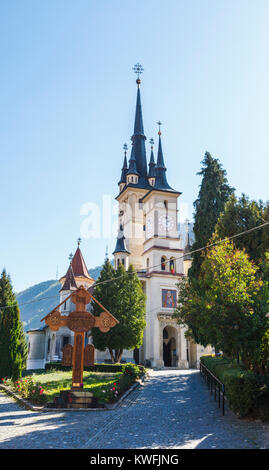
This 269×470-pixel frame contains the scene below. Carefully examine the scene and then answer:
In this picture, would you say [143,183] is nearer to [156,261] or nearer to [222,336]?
[156,261]

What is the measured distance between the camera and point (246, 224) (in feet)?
72.2

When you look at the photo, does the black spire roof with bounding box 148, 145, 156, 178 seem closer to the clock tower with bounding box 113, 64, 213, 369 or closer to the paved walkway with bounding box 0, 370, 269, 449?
the clock tower with bounding box 113, 64, 213, 369

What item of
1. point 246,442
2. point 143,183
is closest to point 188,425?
point 246,442

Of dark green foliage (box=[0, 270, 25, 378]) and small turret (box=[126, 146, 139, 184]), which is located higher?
Answer: small turret (box=[126, 146, 139, 184])

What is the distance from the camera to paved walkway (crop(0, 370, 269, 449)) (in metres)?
9.11

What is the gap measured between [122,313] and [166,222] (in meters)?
15.2

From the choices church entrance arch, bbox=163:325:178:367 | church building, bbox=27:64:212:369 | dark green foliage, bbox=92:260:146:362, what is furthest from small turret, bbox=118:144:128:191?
dark green foliage, bbox=92:260:146:362

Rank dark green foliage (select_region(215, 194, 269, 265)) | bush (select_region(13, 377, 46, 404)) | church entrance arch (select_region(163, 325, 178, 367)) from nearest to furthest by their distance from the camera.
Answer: bush (select_region(13, 377, 46, 404)) → dark green foliage (select_region(215, 194, 269, 265)) → church entrance arch (select_region(163, 325, 178, 367))

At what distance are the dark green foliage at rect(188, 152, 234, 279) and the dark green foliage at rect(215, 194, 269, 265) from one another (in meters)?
5.01

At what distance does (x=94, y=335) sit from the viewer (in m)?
32.8

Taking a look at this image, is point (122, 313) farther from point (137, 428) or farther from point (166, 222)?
point (137, 428)

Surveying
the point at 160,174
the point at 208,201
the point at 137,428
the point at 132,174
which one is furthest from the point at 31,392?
the point at 132,174

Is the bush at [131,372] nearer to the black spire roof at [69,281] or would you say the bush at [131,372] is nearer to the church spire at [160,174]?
the black spire roof at [69,281]

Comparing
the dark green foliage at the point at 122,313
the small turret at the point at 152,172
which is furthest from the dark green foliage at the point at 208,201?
the small turret at the point at 152,172
